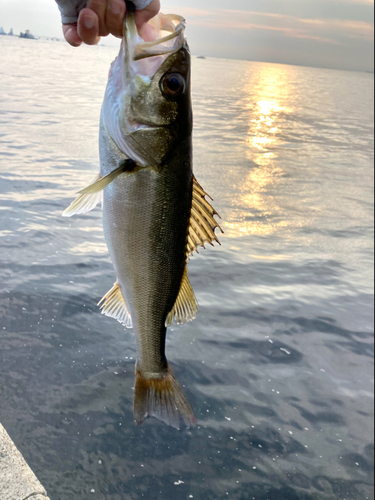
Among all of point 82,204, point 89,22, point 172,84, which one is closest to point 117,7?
point 89,22

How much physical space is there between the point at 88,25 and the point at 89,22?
0.07ft

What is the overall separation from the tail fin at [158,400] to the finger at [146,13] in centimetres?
152

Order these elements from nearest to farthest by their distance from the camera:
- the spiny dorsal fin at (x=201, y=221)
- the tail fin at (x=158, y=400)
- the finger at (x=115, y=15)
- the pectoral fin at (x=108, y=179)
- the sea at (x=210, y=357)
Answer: the pectoral fin at (x=108, y=179) → the finger at (x=115, y=15) → the spiny dorsal fin at (x=201, y=221) → the tail fin at (x=158, y=400) → the sea at (x=210, y=357)

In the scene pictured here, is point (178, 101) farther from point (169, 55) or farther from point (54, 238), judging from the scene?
point (54, 238)

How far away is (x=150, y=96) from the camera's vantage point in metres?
1.80

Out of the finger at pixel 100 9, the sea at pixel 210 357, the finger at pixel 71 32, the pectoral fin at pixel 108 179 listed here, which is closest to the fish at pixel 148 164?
the pectoral fin at pixel 108 179

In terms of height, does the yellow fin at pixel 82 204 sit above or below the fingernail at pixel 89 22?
below

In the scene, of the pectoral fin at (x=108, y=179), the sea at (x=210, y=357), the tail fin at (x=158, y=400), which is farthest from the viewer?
the sea at (x=210, y=357)

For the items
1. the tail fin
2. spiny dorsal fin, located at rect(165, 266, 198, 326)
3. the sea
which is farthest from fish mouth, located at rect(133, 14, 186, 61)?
the sea

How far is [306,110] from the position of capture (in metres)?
36.3

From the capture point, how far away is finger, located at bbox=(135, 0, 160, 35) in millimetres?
1886

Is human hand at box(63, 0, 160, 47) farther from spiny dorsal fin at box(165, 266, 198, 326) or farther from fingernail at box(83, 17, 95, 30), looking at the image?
spiny dorsal fin at box(165, 266, 198, 326)

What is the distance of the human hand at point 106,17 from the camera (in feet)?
6.15

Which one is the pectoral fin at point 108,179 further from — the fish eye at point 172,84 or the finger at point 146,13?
the finger at point 146,13
